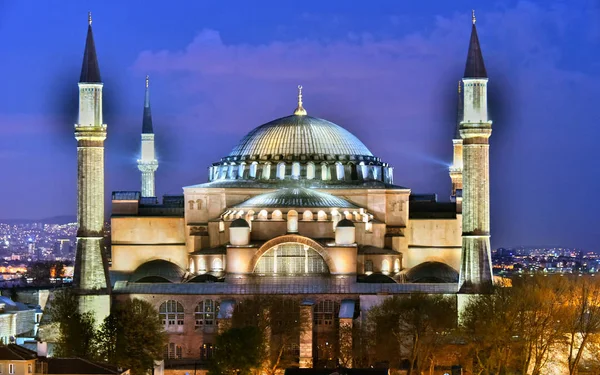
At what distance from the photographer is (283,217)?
78375mm

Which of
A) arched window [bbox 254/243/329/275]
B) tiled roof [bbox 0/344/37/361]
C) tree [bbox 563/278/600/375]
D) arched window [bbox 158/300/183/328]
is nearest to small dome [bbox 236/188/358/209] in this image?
arched window [bbox 254/243/329/275]

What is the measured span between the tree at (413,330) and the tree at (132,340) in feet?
27.7

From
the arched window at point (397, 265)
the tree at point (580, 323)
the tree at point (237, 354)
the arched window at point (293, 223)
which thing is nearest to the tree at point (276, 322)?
the tree at point (237, 354)

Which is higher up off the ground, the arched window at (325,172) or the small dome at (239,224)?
the arched window at (325,172)

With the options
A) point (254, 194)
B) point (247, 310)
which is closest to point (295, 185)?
point (254, 194)

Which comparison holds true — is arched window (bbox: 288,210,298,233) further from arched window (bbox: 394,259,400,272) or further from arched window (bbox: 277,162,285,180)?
arched window (bbox: 277,162,285,180)

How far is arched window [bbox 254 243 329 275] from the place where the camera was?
7650 centimetres

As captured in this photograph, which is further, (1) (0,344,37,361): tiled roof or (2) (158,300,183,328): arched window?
(2) (158,300,183,328): arched window

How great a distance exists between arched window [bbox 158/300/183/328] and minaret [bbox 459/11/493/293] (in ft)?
37.9

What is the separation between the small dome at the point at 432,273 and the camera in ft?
256

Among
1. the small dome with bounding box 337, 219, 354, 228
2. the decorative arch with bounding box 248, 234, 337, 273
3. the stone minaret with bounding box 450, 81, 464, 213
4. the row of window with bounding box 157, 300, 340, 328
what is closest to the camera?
the row of window with bounding box 157, 300, 340, 328

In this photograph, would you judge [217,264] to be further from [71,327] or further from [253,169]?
[71,327]

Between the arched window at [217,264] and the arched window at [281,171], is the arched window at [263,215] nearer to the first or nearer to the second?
the arched window at [217,264]

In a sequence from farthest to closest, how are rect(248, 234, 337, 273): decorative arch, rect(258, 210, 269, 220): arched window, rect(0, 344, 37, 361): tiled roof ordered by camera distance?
1. rect(258, 210, 269, 220): arched window
2. rect(248, 234, 337, 273): decorative arch
3. rect(0, 344, 37, 361): tiled roof
